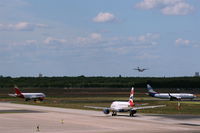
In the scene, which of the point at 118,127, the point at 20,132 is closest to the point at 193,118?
the point at 118,127

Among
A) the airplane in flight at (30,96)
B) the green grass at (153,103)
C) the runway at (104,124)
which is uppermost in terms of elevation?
the airplane in flight at (30,96)

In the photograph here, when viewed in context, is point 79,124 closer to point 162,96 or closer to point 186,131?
point 186,131

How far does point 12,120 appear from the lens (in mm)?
76688

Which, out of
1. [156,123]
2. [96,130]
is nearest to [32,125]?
[96,130]

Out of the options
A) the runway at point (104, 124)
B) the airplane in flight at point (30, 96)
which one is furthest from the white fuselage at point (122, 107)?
→ the airplane in flight at point (30, 96)

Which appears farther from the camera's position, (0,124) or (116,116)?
(116,116)

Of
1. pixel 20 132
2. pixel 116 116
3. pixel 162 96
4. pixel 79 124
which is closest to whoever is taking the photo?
pixel 20 132

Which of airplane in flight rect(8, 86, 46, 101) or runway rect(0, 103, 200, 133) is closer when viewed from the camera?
runway rect(0, 103, 200, 133)

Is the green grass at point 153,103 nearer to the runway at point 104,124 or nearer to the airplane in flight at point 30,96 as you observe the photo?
the airplane in flight at point 30,96

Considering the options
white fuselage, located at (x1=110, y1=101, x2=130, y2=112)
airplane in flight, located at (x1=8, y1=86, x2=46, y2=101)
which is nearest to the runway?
white fuselage, located at (x1=110, y1=101, x2=130, y2=112)

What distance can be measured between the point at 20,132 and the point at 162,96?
10216cm

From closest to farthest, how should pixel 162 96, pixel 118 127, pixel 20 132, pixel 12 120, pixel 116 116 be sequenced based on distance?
1. pixel 20 132
2. pixel 118 127
3. pixel 12 120
4. pixel 116 116
5. pixel 162 96

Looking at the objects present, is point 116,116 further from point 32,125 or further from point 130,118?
point 32,125

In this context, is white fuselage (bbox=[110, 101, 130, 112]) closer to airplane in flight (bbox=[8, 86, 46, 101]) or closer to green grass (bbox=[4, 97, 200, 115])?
green grass (bbox=[4, 97, 200, 115])
